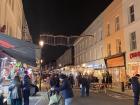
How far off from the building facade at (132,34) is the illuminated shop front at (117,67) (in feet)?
4.66

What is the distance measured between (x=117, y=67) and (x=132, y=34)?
274 inches

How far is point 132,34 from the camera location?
34.6 metres

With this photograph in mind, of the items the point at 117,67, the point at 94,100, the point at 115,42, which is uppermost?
the point at 115,42

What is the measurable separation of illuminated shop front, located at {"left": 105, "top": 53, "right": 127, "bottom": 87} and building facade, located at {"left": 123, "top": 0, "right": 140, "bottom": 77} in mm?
1421

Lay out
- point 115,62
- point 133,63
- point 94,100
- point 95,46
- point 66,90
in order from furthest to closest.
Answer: point 95,46 < point 115,62 < point 133,63 < point 94,100 < point 66,90

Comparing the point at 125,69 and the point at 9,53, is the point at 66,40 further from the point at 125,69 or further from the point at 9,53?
the point at 9,53

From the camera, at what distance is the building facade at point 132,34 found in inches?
1296

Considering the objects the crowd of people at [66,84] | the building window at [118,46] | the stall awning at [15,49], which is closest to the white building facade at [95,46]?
the building window at [118,46]

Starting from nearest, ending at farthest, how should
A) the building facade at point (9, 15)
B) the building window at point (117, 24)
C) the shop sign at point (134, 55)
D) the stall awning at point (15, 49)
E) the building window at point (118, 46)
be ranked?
the stall awning at point (15, 49) → the building facade at point (9, 15) → the shop sign at point (134, 55) → the building window at point (118, 46) → the building window at point (117, 24)

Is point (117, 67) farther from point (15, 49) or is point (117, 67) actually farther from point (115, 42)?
point (15, 49)

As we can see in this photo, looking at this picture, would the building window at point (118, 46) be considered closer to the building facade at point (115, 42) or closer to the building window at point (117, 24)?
the building facade at point (115, 42)

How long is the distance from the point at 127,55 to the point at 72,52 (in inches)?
1989

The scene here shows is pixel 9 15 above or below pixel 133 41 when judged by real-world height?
above

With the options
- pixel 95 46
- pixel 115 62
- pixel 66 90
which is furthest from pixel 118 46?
pixel 66 90
